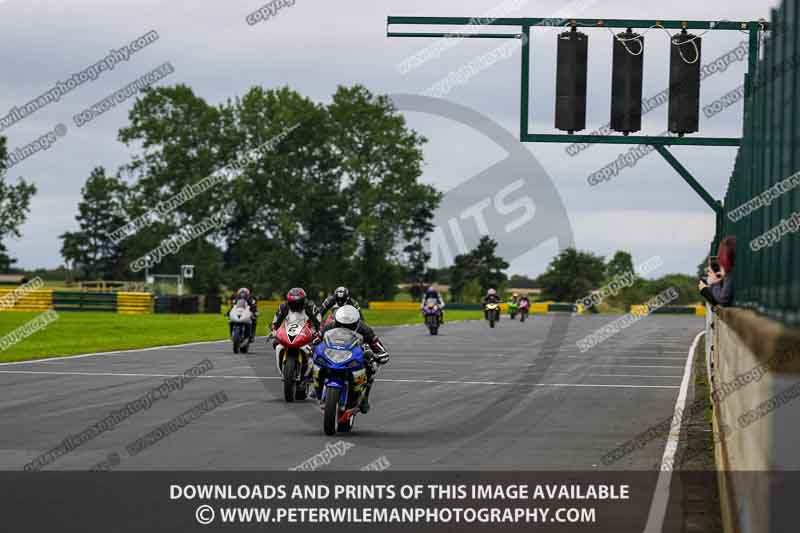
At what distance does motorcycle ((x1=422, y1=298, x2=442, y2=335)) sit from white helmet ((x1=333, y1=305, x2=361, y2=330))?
1217 inches

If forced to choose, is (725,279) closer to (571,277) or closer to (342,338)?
(342,338)

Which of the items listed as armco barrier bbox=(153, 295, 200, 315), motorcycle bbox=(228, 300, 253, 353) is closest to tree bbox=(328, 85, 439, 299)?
armco barrier bbox=(153, 295, 200, 315)

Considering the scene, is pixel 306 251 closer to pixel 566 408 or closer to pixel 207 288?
pixel 207 288

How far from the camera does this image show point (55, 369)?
23.4m

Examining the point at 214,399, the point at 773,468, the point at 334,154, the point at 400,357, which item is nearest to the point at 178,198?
the point at 334,154

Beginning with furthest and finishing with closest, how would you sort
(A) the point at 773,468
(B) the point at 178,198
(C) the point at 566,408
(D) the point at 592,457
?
(B) the point at 178,198 < (C) the point at 566,408 < (D) the point at 592,457 < (A) the point at 773,468

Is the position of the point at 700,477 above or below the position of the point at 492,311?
below

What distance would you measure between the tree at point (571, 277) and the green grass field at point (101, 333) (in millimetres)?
98546

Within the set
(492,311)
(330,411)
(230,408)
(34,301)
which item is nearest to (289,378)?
(230,408)

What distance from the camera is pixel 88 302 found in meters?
62.5

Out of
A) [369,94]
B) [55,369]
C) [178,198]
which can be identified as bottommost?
[55,369]

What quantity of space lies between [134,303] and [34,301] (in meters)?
4.82

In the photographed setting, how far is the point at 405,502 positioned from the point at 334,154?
296 ft

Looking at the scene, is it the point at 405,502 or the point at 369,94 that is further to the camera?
the point at 369,94
